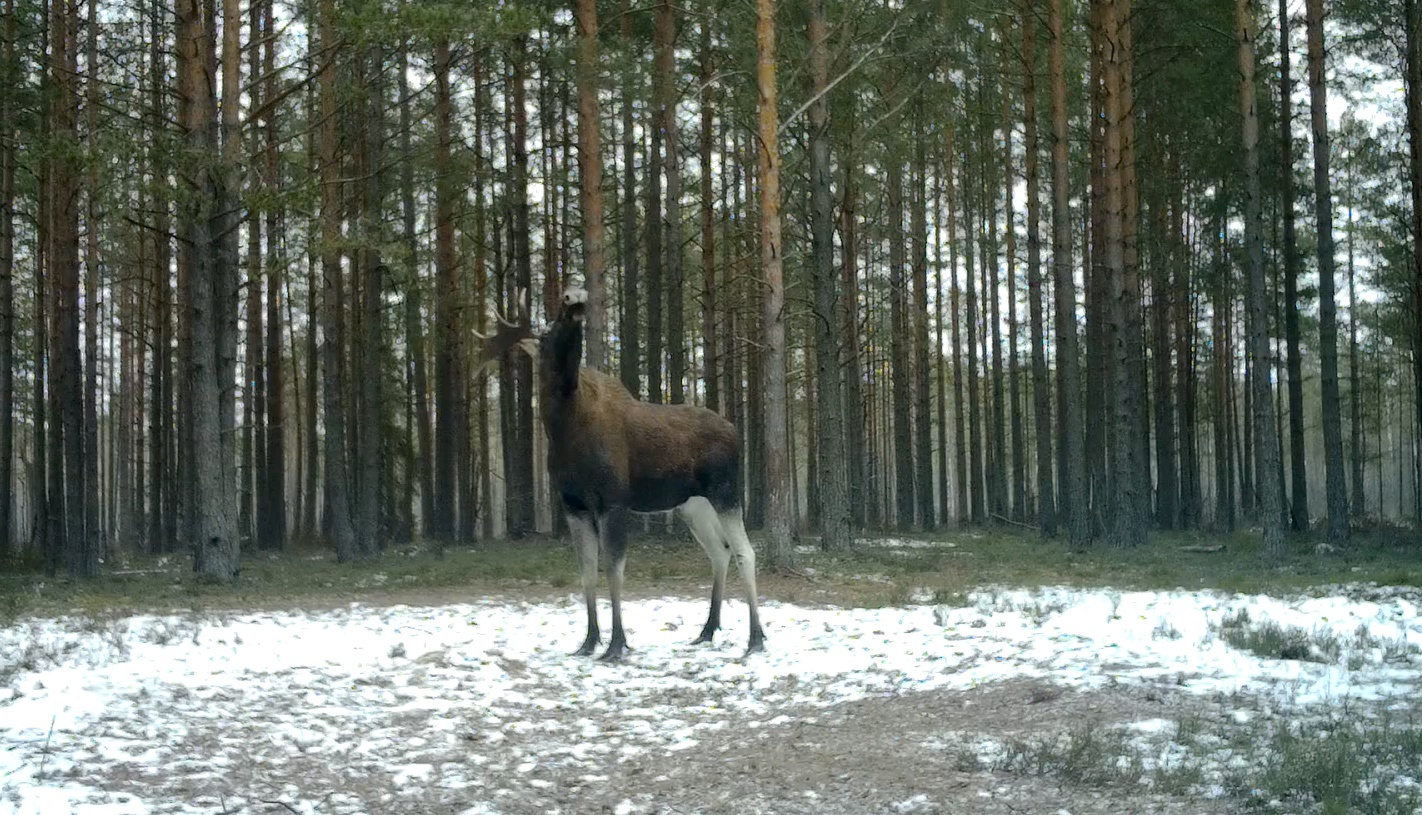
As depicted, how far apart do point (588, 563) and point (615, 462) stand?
96 cm

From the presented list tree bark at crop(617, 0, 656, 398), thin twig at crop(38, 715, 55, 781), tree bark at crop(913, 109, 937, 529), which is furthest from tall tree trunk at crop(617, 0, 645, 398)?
thin twig at crop(38, 715, 55, 781)

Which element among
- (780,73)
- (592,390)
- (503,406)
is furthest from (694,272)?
(592,390)

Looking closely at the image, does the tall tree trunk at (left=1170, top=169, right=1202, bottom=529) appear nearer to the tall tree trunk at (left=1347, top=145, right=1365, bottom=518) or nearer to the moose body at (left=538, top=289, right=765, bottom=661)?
the tall tree trunk at (left=1347, top=145, right=1365, bottom=518)

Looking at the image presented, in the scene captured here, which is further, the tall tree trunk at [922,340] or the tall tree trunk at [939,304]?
the tall tree trunk at [939,304]

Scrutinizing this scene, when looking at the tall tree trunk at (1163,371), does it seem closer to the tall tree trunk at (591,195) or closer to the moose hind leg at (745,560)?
the tall tree trunk at (591,195)

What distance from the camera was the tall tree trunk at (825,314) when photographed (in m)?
19.0

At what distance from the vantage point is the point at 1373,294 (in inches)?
1700

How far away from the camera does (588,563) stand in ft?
33.9


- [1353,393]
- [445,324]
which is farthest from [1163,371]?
[445,324]

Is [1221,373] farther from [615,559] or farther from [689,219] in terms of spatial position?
[615,559]

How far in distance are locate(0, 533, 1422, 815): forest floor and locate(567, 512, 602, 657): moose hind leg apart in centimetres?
33

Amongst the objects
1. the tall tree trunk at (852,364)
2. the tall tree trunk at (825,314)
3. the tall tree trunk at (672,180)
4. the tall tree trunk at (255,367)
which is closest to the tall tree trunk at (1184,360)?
the tall tree trunk at (852,364)

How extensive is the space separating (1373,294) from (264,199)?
135 feet

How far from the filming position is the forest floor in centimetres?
594
